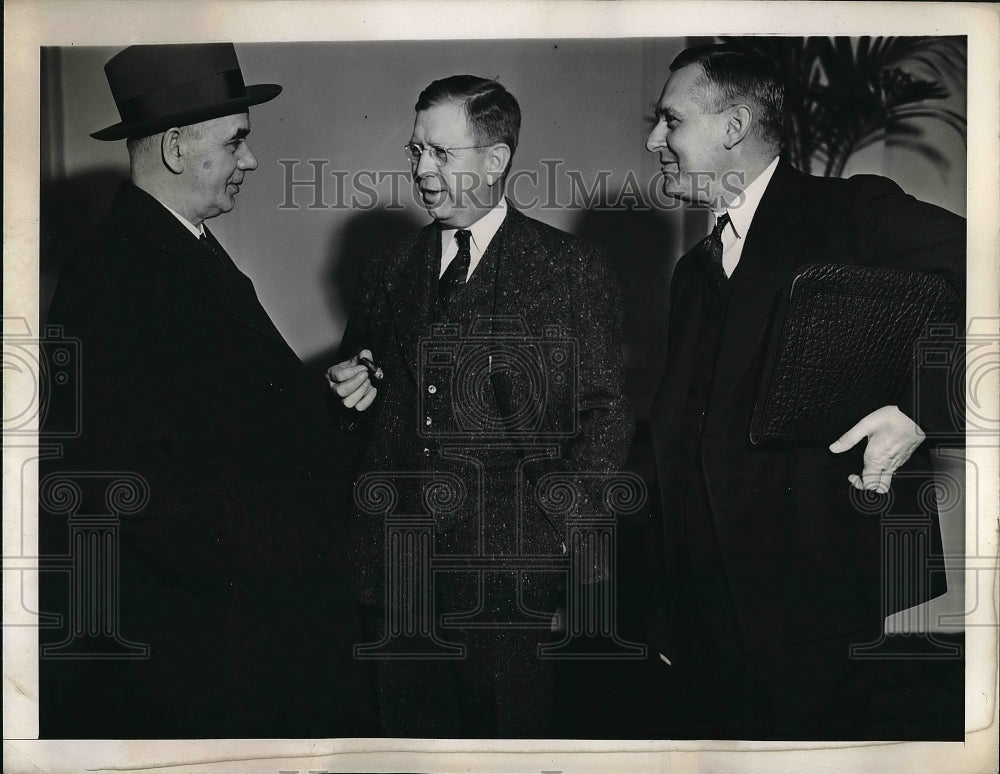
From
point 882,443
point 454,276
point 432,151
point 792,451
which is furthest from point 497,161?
point 882,443

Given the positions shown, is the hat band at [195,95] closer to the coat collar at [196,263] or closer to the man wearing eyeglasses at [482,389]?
the coat collar at [196,263]

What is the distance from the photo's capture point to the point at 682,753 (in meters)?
2.39

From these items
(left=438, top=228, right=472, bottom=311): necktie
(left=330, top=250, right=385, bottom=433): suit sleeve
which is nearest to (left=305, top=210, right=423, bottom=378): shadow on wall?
(left=330, top=250, right=385, bottom=433): suit sleeve

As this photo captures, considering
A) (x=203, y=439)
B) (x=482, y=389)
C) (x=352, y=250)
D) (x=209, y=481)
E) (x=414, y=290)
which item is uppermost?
(x=352, y=250)

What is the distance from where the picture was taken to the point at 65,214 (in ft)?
7.92

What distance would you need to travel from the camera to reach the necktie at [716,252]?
2.34 metres

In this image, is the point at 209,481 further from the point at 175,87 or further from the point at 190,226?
the point at 175,87

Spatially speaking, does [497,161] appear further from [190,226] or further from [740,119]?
[190,226]

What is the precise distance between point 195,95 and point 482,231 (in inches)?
32.0

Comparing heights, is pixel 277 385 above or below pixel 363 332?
below

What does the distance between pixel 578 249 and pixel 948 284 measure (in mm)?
947

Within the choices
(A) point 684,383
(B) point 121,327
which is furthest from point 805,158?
(B) point 121,327

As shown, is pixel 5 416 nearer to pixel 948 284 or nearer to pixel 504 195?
pixel 504 195

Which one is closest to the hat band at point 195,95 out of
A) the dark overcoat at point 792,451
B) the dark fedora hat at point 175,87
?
the dark fedora hat at point 175,87
